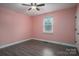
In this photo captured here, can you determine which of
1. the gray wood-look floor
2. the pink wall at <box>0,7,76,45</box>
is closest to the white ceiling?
the pink wall at <box>0,7,76,45</box>

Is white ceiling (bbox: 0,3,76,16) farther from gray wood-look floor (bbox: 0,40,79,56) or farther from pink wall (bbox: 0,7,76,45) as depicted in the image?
gray wood-look floor (bbox: 0,40,79,56)

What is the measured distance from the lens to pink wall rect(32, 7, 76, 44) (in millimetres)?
1261

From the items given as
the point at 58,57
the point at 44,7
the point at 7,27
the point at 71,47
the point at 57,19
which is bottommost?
the point at 58,57

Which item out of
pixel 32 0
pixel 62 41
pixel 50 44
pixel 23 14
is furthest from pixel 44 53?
pixel 32 0

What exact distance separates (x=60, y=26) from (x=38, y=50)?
50cm

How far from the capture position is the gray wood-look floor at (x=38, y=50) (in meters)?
1.30

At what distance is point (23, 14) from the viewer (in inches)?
53.5

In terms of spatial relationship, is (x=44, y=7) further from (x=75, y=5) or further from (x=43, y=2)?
(x=75, y=5)

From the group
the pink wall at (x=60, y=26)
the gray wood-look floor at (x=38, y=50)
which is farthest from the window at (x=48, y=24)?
the gray wood-look floor at (x=38, y=50)

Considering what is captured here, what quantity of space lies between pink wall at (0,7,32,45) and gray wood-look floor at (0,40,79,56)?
0.12 metres

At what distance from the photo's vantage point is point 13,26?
1348 mm

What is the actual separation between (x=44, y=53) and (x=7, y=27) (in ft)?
2.24

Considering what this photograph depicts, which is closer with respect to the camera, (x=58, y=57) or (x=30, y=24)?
(x=58, y=57)

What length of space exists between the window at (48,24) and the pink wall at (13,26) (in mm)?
240
